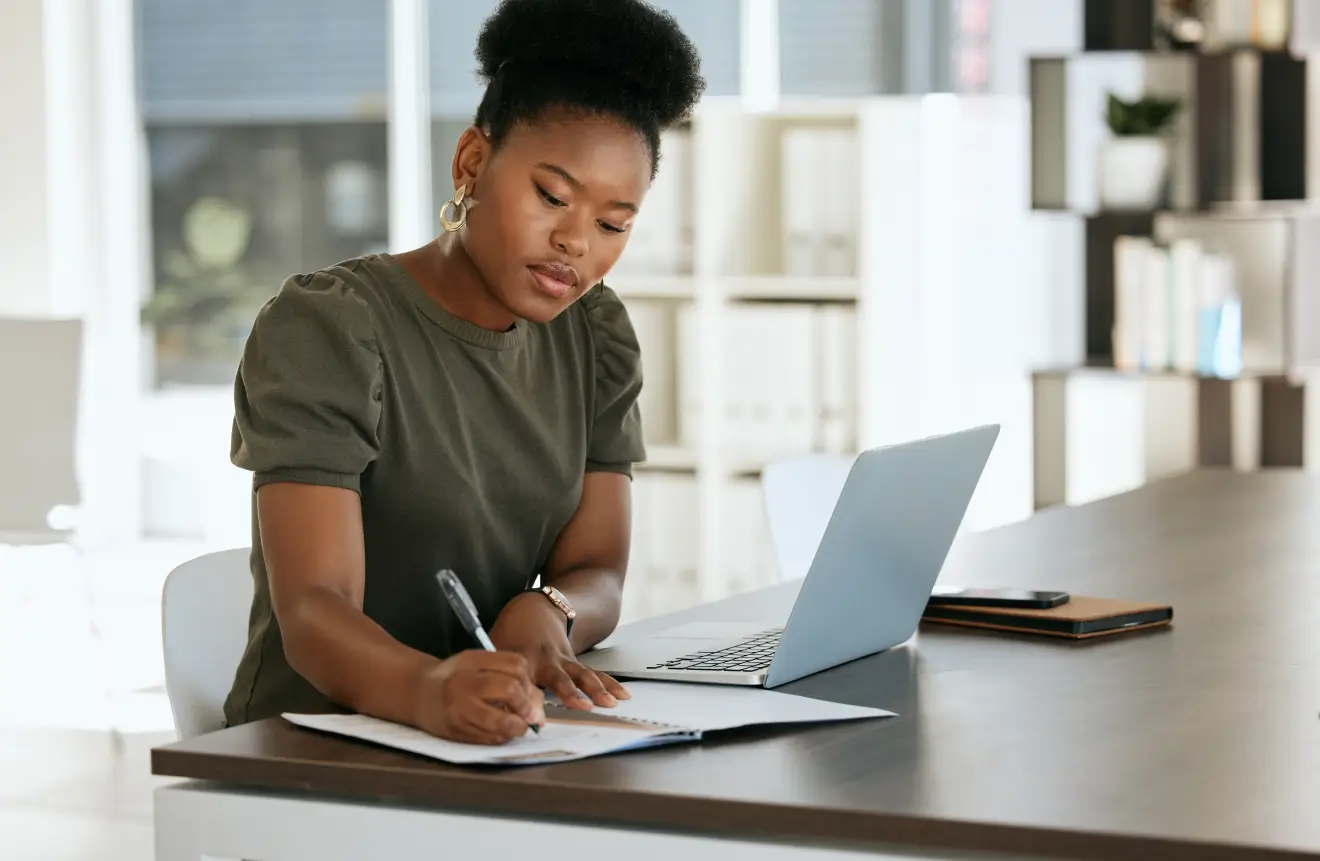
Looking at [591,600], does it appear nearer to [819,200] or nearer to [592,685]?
[592,685]

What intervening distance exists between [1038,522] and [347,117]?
4.53 m

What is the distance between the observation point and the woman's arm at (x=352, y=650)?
1.10 m

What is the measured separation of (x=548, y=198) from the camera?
1.41 meters

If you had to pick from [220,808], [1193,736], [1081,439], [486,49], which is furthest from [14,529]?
[1193,736]

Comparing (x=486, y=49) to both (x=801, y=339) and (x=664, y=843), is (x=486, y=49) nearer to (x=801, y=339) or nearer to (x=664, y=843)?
(x=664, y=843)

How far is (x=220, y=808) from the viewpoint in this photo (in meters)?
1.10

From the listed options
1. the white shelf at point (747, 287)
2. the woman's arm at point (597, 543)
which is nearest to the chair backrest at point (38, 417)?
the white shelf at point (747, 287)

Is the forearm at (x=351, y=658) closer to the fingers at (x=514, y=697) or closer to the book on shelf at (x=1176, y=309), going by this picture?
the fingers at (x=514, y=697)

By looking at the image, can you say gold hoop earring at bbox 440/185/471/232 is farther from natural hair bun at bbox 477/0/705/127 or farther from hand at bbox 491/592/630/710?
hand at bbox 491/592/630/710

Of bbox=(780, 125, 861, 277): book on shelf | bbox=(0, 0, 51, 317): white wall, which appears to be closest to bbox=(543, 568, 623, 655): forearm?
bbox=(780, 125, 861, 277): book on shelf

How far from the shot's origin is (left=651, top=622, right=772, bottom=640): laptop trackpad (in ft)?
5.04

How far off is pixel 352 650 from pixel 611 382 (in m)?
0.53

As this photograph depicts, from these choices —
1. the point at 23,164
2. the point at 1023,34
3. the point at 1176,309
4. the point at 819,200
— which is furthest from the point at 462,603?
the point at 23,164

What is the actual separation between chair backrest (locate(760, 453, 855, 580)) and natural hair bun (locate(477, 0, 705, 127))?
3.52 feet
